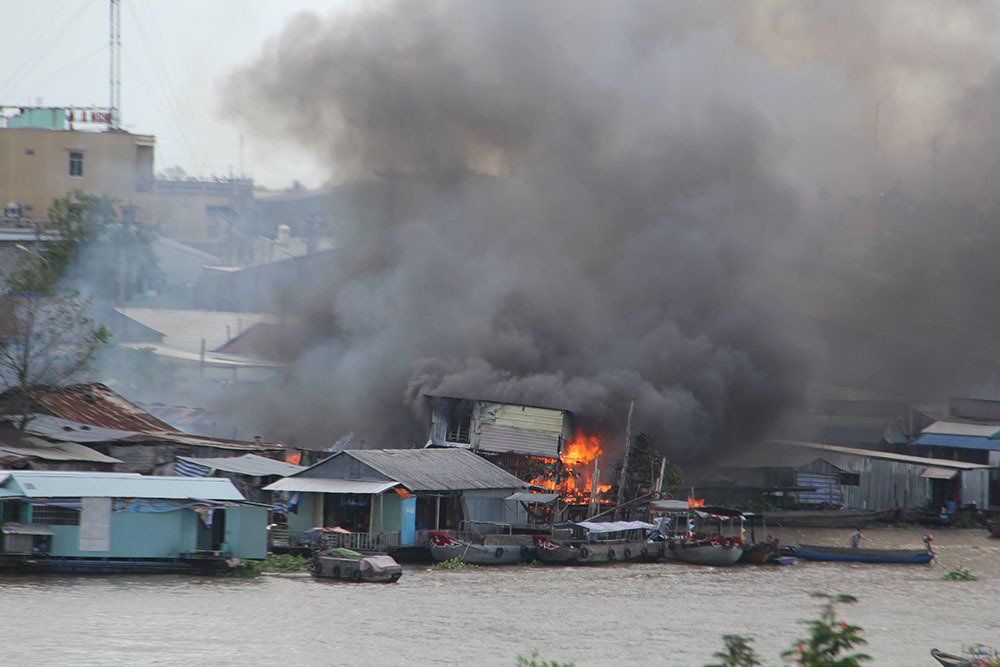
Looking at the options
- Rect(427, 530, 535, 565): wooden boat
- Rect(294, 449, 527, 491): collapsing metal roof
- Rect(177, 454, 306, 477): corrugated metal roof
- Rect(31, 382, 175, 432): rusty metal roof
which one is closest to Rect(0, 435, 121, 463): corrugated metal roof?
Rect(177, 454, 306, 477): corrugated metal roof

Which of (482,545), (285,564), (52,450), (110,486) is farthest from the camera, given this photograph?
(52,450)

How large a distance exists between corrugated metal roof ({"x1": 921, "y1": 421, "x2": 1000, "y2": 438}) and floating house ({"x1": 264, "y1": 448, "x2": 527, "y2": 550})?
3190 cm

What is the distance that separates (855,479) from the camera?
60812mm

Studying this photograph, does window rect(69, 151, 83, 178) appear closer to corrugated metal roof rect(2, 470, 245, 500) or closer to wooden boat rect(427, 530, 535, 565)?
wooden boat rect(427, 530, 535, 565)

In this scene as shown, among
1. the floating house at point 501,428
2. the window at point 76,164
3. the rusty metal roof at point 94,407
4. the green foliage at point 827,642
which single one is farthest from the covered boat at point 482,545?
the window at point 76,164

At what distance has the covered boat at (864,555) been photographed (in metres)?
43.3

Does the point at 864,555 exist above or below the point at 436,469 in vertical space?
below

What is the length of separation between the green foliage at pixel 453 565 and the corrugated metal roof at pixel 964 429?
3430cm

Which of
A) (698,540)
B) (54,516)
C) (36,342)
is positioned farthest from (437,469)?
(36,342)

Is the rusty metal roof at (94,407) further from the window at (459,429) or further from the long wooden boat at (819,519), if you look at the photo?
the long wooden boat at (819,519)

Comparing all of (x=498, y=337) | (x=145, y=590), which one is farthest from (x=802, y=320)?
(x=145, y=590)

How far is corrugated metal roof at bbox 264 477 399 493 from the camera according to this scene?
3816cm

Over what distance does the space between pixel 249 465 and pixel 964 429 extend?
37.6 metres

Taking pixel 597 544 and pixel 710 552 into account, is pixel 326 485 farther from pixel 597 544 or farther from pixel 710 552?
pixel 710 552
